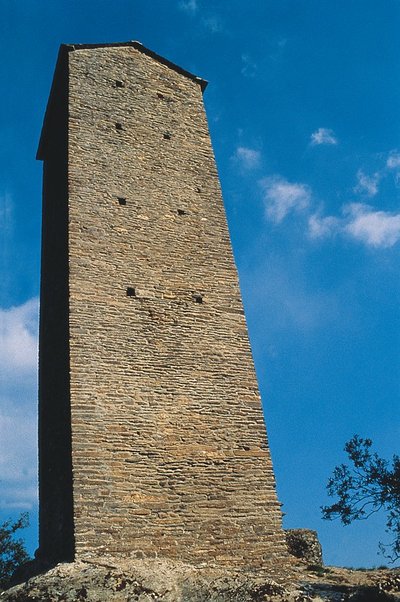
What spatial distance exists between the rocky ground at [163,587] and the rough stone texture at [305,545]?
110 inches

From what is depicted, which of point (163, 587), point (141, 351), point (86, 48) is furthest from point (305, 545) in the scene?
point (86, 48)

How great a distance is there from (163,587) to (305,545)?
14.9ft

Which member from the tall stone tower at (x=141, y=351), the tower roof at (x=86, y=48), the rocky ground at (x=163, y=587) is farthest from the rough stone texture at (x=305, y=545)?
the tower roof at (x=86, y=48)

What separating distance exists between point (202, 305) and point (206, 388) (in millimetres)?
1760

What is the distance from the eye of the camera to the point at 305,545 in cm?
1101

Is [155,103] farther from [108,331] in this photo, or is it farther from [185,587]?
[185,587]

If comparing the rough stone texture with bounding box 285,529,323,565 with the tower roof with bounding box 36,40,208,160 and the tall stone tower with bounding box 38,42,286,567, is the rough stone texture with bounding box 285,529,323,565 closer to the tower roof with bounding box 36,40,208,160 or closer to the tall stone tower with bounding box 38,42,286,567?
the tall stone tower with bounding box 38,42,286,567

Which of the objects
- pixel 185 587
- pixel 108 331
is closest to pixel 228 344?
pixel 108 331

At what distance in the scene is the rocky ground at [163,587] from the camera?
6977mm

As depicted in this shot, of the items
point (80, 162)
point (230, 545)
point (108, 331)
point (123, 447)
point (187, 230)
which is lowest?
point (230, 545)

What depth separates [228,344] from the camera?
1076 cm

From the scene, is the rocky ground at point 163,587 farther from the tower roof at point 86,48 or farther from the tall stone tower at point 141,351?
the tower roof at point 86,48

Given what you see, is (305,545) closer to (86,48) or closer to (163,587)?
(163,587)

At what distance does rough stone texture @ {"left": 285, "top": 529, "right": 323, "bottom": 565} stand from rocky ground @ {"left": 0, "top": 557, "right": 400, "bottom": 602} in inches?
110
